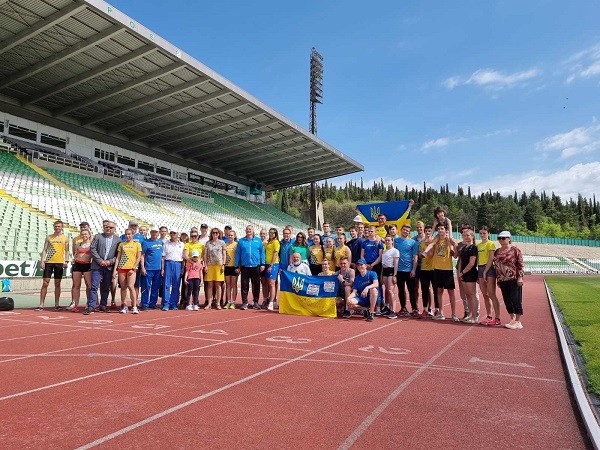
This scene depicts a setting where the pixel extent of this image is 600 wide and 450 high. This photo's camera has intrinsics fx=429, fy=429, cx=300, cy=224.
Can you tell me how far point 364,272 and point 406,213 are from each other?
4.06 m

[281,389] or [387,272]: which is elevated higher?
[387,272]

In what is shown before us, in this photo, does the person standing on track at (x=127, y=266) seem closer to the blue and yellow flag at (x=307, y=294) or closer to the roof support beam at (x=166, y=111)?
the blue and yellow flag at (x=307, y=294)

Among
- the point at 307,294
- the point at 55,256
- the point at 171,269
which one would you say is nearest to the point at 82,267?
the point at 55,256

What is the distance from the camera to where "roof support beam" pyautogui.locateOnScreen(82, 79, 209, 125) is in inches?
979

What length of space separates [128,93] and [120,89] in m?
1.23

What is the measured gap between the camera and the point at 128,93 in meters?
26.0

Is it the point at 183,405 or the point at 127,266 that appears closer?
the point at 183,405

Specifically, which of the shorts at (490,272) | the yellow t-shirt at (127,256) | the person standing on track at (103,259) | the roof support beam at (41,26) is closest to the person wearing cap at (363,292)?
the shorts at (490,272)

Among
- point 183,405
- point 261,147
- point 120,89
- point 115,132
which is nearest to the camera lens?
point 183,405

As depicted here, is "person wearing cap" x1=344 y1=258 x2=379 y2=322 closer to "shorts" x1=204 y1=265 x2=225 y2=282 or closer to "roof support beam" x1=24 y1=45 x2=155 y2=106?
"shorts" x1=204 y1=265 x2=225 y2=282

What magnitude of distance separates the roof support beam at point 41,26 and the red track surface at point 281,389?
15016mm

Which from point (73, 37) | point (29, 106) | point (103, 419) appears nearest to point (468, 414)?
point (103, 419)

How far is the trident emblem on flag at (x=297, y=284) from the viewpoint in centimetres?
941

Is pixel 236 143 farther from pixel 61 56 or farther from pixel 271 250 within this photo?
pixel 271 250
